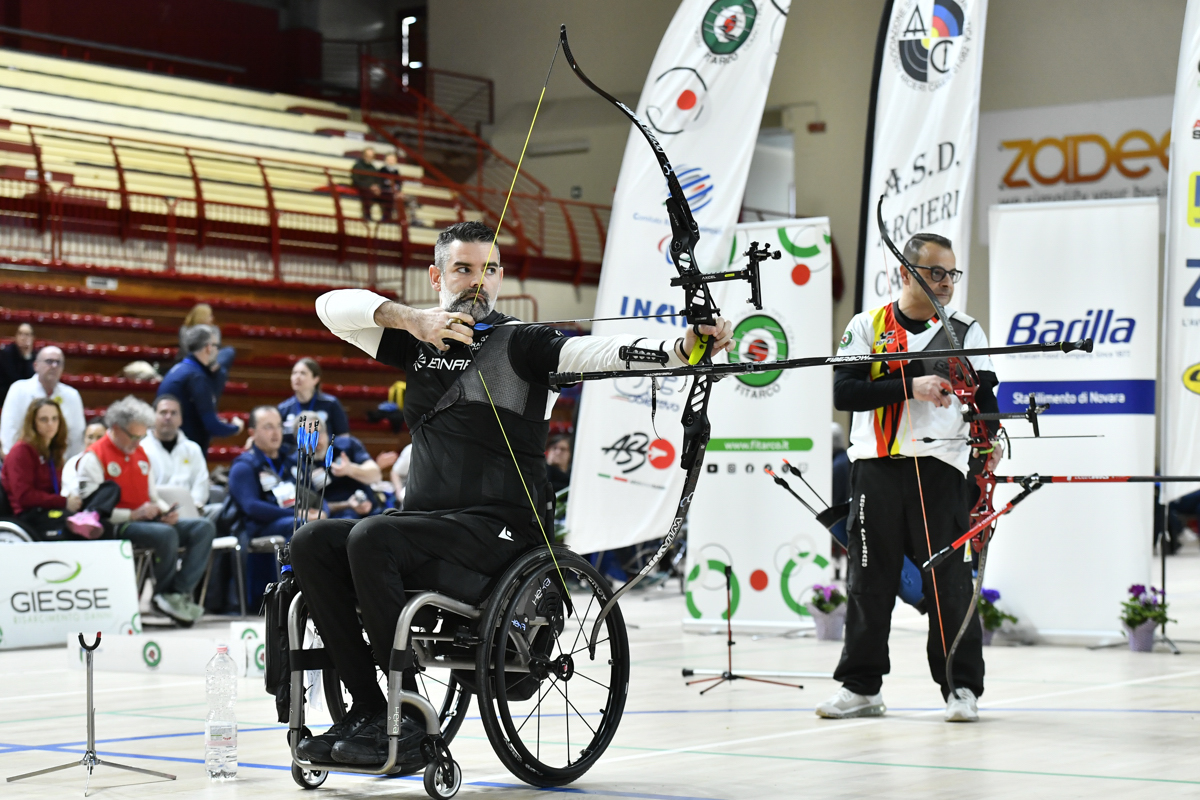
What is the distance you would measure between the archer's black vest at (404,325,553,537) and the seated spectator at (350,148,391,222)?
1292 centimetres

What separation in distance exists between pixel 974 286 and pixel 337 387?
7.36 m

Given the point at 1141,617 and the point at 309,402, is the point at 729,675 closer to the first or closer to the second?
the point at 1141,617

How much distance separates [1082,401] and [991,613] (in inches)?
43.2

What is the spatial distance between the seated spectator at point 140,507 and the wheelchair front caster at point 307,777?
4792 millimetres

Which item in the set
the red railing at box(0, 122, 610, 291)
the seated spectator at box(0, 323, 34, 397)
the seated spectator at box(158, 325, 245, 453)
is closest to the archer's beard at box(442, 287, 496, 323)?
the seated spectator at box(158, 325, 245, 453)

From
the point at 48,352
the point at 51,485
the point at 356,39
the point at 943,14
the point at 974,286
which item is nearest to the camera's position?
the point at 943,14

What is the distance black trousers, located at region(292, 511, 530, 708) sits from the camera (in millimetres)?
3023

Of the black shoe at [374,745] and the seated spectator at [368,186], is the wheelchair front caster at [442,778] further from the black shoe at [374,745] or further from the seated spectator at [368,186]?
the seated spectator at [368,186]

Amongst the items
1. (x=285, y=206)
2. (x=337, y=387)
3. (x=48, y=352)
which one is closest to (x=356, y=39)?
(x=285, y=206)

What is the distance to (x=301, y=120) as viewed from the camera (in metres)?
18.4

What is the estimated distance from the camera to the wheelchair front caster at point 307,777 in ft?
10.5

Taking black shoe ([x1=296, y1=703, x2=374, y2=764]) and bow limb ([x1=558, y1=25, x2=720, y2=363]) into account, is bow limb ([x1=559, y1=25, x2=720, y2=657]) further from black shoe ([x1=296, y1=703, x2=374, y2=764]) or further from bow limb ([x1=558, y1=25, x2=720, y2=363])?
black shoe ([x1=296, y1=703, x2=374, y2=764])

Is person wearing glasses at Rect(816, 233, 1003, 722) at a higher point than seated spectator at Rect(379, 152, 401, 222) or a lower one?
lower

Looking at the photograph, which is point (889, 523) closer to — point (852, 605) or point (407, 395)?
point (852, 605)
